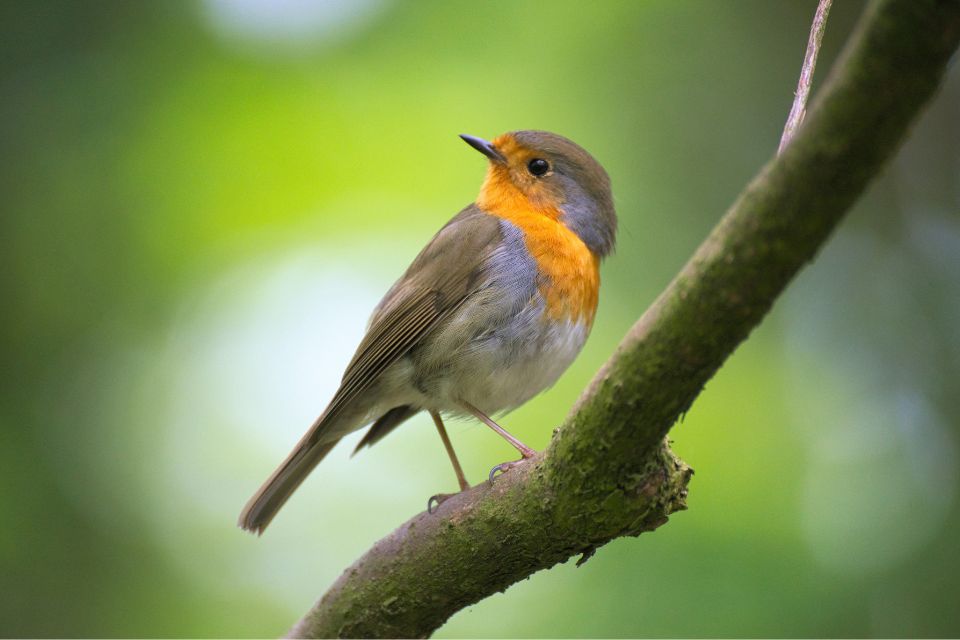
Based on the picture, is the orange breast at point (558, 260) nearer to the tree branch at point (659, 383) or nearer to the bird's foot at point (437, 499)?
the bird's foot at point (437, 499)

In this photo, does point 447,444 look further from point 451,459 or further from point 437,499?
point 437,499

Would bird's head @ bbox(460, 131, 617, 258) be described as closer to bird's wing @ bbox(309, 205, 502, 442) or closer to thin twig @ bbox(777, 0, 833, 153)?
bird's wing @ bbox(309, 205, 502, 442)

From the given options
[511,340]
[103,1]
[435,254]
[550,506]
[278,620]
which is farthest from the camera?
[278,620]

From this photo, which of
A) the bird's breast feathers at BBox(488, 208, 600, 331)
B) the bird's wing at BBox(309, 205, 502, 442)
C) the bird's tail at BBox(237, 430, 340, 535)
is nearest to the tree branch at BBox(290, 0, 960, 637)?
the bird's tail at BBox(237, 430, 340, 535)

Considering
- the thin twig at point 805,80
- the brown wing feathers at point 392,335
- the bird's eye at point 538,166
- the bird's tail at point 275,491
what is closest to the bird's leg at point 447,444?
the brown wing feathers at point 392,335

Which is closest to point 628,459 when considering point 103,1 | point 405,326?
point 405,326

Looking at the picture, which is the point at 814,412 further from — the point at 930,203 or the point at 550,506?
the point at 550,506

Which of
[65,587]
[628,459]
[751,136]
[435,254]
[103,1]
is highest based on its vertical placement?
[103,1]
